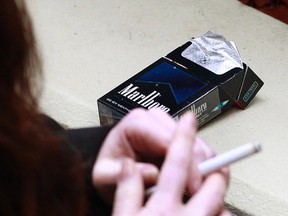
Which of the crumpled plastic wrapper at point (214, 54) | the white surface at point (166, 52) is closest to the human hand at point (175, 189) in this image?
the white surface at point (166, 52)

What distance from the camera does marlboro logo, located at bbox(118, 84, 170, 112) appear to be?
2.94ft

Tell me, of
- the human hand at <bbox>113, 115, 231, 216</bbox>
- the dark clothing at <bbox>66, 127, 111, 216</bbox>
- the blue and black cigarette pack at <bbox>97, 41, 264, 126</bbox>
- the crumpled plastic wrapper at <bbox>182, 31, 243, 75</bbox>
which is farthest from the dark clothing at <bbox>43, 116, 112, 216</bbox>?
the crumpled plastic wrapper at <bbox>182, 31, 243, 75</bbox>

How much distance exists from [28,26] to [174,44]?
0.66 metres

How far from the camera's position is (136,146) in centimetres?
61

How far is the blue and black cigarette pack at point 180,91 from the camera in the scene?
0.90 meters

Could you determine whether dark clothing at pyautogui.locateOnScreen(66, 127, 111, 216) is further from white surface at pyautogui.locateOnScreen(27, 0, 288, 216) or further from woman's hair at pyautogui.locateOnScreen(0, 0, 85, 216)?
white surface at pyautogui.locateOnScreen(27, 0, 288, 216)

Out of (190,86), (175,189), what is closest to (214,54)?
(190,86)

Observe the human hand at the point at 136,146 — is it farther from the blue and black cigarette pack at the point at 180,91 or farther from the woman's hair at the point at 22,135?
the blue and black cigarette pack at the point at 180,91

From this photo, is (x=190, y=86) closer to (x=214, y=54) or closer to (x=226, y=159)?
(x=214, y=54)

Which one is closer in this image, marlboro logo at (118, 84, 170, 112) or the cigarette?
the cigarette

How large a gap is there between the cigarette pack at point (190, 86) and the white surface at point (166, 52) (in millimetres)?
34

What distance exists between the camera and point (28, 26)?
0.46 metres

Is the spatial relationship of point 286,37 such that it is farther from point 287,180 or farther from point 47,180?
point 47,180

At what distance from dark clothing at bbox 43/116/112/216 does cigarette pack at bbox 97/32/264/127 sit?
0.22 m
